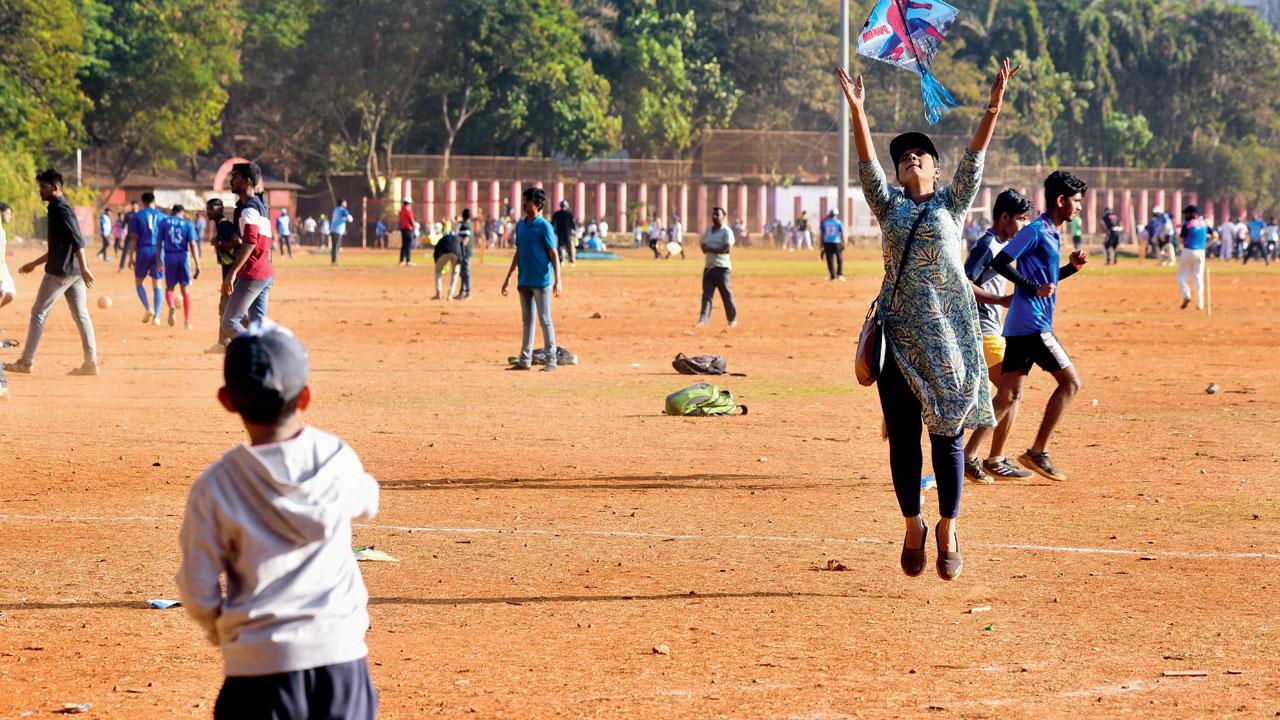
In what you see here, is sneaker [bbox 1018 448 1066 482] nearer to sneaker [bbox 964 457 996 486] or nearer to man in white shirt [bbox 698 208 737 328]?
sneaker [bbox 964 457 996 486]

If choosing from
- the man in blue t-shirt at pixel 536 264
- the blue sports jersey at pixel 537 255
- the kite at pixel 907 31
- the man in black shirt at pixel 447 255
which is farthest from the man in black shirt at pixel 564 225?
the kite at pixel 907 31

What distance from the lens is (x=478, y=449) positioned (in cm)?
1187

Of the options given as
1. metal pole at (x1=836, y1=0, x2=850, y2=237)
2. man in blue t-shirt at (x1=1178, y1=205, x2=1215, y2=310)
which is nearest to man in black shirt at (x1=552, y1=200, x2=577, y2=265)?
man in blue t-shirt at (x1=1178, y1=205, x2=1215, y2=310)

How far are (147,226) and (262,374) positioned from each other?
68.9 feet

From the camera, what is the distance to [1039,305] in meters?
9.83

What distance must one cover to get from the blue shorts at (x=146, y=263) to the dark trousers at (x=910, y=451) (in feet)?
60.5

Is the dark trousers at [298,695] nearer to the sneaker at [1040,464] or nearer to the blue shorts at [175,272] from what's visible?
the sneaker at [1040,464]

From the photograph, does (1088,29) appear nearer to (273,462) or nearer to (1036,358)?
(1036,358)

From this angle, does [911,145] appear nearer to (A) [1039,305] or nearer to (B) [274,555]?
(A) [1039,305]

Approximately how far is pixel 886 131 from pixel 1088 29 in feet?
61.9

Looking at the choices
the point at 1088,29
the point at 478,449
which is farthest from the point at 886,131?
the point at 478,449

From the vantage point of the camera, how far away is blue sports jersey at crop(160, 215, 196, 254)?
23.4 meters

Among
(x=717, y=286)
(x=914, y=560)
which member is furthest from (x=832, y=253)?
(x=914, y=560)

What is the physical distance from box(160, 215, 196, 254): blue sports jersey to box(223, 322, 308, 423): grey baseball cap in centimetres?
2023
